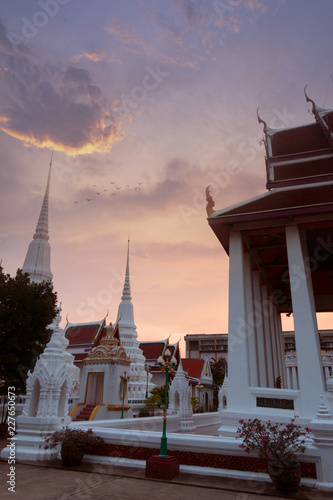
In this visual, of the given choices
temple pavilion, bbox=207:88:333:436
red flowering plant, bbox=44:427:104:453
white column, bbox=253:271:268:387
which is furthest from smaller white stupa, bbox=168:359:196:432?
red flowering plant, bbox=44:427:104:453

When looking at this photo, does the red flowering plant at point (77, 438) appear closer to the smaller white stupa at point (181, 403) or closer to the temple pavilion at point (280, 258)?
the temple pavilion at point (280, 258)

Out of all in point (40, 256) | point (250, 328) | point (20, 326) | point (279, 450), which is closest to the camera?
point (279, 450)

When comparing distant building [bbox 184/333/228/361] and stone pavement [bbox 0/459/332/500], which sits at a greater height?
distant building [bbox 184/333/228/361]

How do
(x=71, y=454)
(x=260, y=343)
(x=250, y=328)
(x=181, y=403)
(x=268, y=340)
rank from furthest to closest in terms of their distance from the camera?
(x=181, y=403)
(x=268, y=340)
(x=260, y=343)
(x=250, y=328)
(x=71, y=454)

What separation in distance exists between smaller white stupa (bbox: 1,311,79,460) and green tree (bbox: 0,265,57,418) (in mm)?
3897

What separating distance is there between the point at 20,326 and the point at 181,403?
891 centimetres

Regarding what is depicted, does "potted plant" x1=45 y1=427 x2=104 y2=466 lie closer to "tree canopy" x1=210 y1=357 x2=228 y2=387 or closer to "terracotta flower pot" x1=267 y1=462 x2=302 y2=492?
"terracotta flower pot" x1=267 y1=462 x2=302 y2=492

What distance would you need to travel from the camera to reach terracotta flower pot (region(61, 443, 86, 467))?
8.13 metres

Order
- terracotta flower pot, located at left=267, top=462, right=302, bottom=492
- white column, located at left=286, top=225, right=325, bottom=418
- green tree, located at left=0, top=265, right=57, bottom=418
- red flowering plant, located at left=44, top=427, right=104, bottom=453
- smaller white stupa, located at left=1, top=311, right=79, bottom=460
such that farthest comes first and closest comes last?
green tree, located at left=0, top=265, right=57, bottom=418 → smaller white stupa, located at left=1, top=311, right=79, bottom=460 → white column, located at left=286, top=225, right=325, bottom=418 → red flowering plant, located at left=44, top=427, right=104, bottom=453 → terracotta flower pot, located at left=267, top=462, right=302, bottom=492

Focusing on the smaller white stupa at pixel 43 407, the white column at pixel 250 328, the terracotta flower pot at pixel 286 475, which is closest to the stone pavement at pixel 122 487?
the terracotta flower pot at pixel 286 475

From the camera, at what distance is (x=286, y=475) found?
6.31m

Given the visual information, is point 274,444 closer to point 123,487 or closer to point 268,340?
point 123,487

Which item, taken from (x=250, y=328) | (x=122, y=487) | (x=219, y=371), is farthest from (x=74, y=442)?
(x=219, y=371)

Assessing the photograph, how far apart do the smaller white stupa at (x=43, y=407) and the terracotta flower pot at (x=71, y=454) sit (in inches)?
38.7
